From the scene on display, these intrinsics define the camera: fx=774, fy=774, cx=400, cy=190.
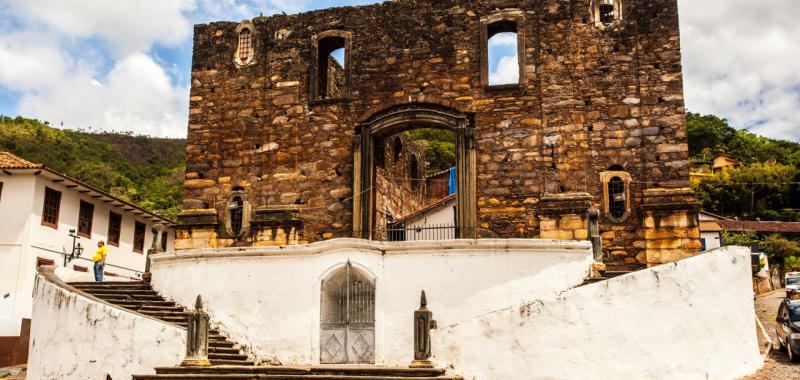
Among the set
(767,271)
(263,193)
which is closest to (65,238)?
(263,193)

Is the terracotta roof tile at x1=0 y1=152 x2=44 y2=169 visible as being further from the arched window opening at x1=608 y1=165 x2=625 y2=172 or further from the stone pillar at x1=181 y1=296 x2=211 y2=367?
the arched window opening at x1=608 y1=165 x2=625 y2=172

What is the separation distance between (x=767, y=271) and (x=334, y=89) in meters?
16.4

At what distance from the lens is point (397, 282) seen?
11664mm

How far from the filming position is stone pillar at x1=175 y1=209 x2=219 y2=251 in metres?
17.1

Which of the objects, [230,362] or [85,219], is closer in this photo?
[230,362]

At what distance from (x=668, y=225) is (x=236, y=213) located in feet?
30.0

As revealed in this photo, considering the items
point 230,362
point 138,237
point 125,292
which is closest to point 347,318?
point 230,362

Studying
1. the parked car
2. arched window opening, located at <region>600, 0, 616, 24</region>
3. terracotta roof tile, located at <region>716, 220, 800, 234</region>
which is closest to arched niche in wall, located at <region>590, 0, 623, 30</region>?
arched window opening, located at <region>600, 0, 616, 24</region>

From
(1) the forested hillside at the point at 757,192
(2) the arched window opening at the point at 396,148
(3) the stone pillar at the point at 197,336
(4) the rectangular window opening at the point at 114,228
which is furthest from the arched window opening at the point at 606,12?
(1) the forested hillside at the point at 757,192

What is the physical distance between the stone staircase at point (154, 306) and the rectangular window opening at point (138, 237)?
1044 cm

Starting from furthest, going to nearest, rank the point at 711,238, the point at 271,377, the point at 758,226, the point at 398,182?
1. the point at 758,226
2. the point at 711,238
3. the point at 398,182
4. the point at 271,377

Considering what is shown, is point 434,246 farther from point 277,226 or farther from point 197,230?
point 197,230

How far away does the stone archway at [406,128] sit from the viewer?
615 inches

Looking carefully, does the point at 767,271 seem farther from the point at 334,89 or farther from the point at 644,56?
the point at 334,89
